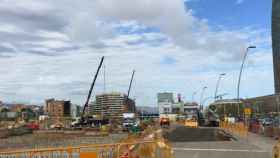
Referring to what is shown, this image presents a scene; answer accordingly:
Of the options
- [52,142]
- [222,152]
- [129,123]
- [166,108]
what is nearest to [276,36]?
[52,142]

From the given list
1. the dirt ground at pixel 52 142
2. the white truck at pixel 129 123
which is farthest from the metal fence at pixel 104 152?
the white truck at pixel 129 123

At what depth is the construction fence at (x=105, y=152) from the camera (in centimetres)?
1604

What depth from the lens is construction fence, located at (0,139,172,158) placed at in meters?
16.0

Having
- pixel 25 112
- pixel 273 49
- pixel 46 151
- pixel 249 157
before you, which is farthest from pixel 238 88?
pixel 25 112

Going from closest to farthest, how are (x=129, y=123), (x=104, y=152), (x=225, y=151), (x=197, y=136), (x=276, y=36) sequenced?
(x=104, y=152), (x=225, y=151), (x=197, y=136), (x=276, y=36), (x=129, y=123)

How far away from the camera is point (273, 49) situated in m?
60.8

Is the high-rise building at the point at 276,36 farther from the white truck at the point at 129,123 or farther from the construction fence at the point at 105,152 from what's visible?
the construction fence at the point at 105,152

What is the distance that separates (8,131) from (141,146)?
70304mm

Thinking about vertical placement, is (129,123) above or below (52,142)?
above

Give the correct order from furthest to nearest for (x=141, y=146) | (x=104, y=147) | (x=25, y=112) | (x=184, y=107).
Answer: (x=184, y=107), (x=25, y=112), (x=141, y=146), (x=104, y=147)

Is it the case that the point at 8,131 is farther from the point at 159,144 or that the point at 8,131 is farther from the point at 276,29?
the point at 159,144

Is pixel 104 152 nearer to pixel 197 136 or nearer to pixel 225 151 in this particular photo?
pixel 225 151

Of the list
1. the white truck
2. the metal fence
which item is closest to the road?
the metal fence

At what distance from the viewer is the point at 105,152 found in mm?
17734
